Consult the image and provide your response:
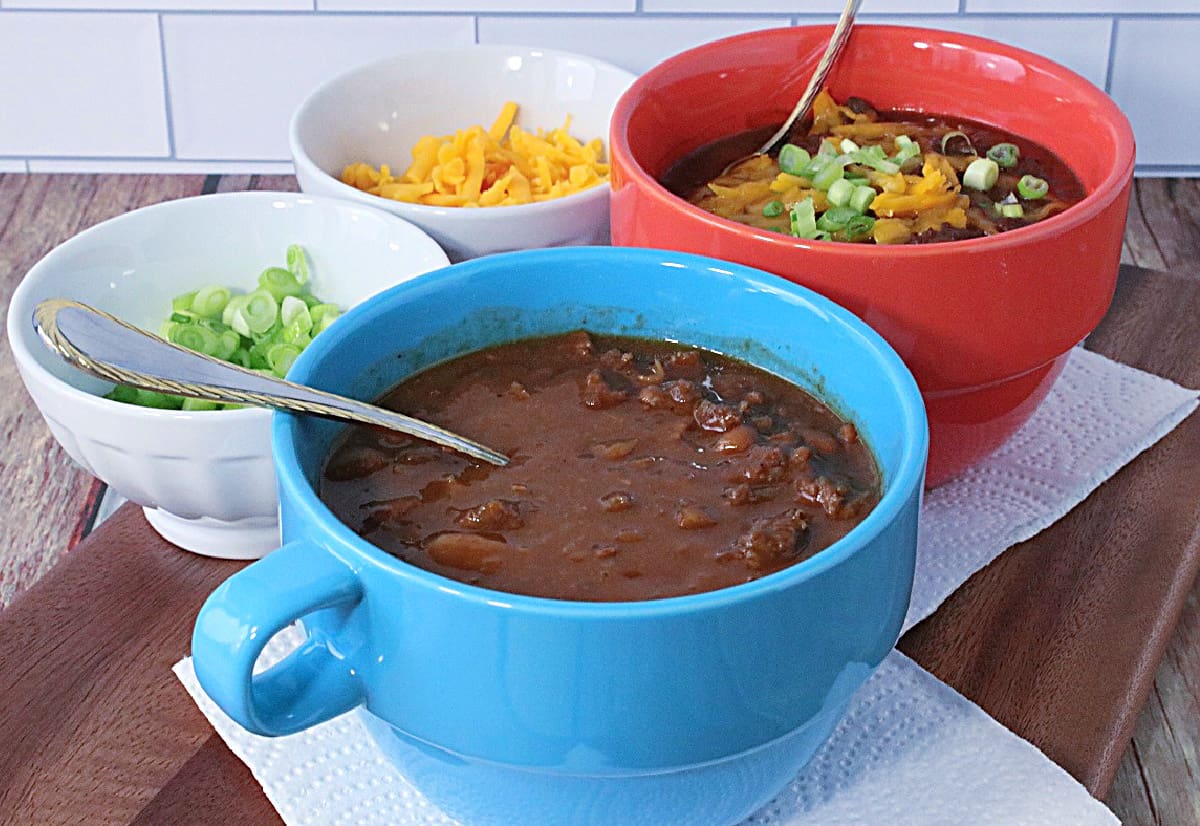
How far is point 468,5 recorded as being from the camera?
1808mm

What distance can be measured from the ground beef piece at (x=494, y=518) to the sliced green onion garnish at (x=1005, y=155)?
59cm

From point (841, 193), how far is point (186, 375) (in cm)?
50

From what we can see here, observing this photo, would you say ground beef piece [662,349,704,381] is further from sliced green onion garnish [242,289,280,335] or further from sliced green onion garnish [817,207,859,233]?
sliced green onion garnish [242,289,280,335]

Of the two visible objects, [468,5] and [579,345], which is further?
[468,5]

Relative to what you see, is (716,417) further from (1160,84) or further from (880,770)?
(1160,84)

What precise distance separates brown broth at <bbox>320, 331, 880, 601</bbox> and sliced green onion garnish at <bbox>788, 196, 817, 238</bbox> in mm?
140

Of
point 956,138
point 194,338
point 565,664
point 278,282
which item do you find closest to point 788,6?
point 956,138

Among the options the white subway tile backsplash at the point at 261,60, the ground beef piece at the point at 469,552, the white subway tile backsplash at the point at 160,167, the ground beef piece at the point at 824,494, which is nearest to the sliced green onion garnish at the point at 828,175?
the ground beef piece at the point at 824,494

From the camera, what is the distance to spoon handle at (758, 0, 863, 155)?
128cm

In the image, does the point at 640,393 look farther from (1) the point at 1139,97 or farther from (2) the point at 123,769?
(1) the point at 1139,97

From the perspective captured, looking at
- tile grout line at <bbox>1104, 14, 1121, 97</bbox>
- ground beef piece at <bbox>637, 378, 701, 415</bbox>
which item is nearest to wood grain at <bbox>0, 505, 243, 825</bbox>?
ground beef piece at <bbox>637, 378, 701, 415</bbox>

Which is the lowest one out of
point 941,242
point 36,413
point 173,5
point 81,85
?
point 36,413

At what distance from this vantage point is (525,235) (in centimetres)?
134

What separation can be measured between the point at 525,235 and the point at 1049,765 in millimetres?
656
